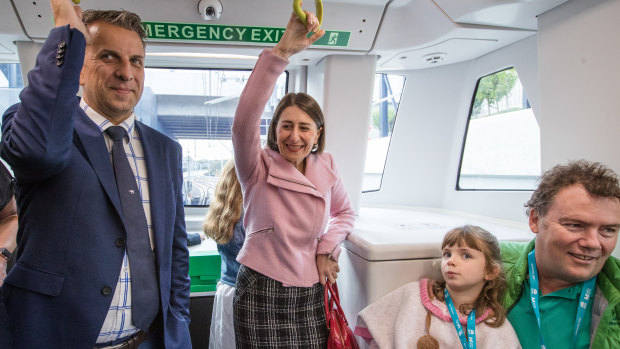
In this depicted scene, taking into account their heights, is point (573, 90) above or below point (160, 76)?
below

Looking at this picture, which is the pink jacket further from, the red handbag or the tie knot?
the tie knot

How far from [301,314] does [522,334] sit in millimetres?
900

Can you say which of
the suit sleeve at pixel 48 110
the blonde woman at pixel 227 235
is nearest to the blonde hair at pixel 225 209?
the blonde woman at pixel 227 235

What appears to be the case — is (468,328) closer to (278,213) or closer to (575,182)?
(575,182)

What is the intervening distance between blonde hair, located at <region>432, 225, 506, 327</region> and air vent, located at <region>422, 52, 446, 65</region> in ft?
4.47

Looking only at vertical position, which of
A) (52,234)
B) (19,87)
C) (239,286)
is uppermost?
(19,87)

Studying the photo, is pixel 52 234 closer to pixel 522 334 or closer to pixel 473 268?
pixel 473 268

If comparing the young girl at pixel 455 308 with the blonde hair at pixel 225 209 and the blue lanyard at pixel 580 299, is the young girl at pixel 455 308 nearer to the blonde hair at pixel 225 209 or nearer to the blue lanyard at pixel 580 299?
the blue lanyard at pixel 580 299

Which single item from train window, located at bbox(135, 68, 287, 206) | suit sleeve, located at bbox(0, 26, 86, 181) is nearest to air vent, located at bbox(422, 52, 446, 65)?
train window, located at bbox(135, 68, 287, 206)

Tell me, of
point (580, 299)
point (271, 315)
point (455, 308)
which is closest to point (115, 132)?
point (271, 315)

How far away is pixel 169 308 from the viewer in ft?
4.21

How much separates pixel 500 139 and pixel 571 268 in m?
1.65

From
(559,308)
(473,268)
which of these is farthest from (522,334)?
(473,268)

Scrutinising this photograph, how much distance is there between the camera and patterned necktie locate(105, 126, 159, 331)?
3.70 ft
